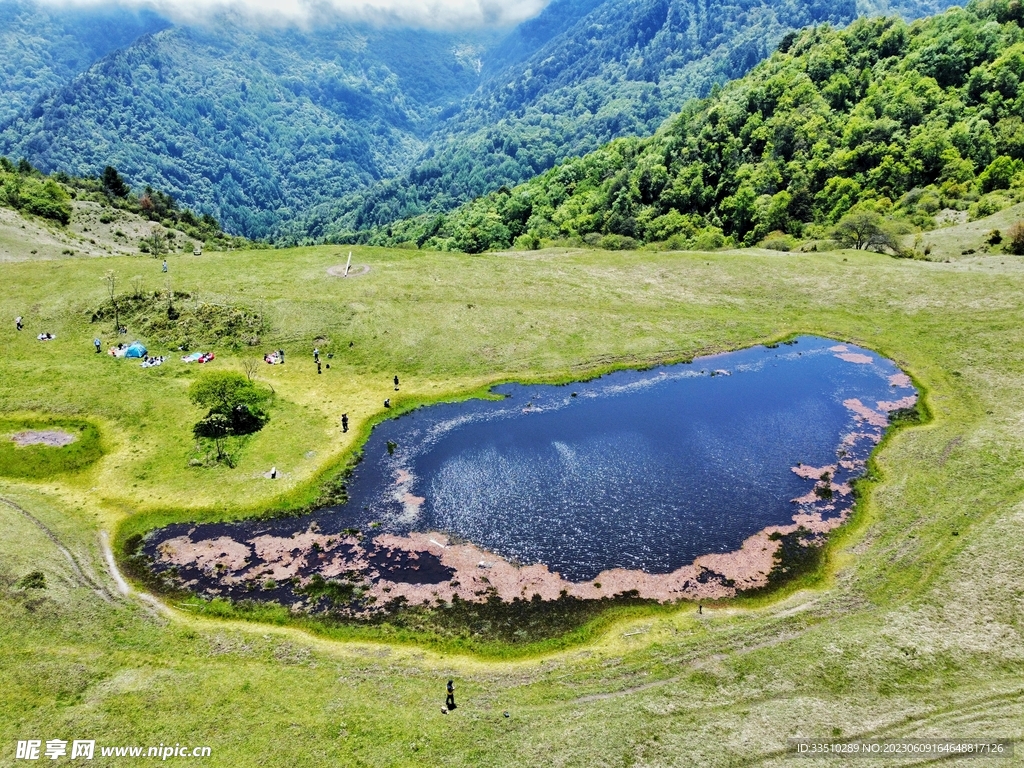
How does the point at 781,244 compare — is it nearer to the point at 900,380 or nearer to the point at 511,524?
the point at 900,380

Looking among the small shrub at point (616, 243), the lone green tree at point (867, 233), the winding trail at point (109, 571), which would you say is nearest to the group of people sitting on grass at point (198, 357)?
the winding trail at point (109, 571)

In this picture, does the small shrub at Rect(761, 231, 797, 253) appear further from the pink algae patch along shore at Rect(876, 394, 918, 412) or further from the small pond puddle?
the pink algae patch along shore at Rect(876, 394, 918, 412)

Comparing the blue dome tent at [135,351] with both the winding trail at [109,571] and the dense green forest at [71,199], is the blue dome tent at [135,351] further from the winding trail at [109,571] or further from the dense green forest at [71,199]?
the dense green forest at [71,199]

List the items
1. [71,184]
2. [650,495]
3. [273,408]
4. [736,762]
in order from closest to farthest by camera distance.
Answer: [736,762] → [650,495] → [273,408] → [71,184]

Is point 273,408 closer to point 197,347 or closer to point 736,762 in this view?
point 197,347

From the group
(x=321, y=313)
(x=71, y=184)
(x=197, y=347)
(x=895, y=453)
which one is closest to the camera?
(x=895, y=453)

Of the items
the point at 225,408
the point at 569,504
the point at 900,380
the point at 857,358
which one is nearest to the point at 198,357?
the point at 225,408

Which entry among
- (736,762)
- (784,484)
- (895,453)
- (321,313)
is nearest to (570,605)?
(736,762)
